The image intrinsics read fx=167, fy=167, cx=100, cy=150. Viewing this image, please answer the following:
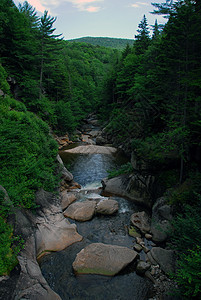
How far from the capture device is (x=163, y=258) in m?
6.25

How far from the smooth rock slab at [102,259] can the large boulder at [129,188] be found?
14.8 ft

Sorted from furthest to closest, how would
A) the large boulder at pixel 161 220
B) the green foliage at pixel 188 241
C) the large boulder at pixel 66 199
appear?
the large boulder at pixel 66 199, the large boulder at pixel 161 220, the green foliage at pixel 188 241

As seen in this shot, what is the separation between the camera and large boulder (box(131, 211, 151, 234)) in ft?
27.0

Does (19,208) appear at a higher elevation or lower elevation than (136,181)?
higher

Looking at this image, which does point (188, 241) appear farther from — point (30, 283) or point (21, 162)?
point (21, 162)

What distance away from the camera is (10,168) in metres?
7.23

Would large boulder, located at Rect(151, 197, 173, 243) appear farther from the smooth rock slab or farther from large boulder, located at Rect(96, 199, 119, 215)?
large boulder, located at Rect(96, 199, 119, 215)

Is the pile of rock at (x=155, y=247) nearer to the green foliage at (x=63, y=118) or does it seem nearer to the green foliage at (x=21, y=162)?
the green foliage at (x=21, y=162)

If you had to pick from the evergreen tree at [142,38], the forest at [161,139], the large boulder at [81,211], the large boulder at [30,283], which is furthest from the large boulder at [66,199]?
the evergreen tree at [142,38]

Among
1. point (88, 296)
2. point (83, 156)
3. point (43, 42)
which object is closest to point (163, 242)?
point (88, 296)

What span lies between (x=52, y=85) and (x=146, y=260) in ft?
102

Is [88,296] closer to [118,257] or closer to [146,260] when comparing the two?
[118,257]

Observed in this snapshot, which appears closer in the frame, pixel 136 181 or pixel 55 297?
pixel 55 297

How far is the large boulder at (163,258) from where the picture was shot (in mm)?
5916
